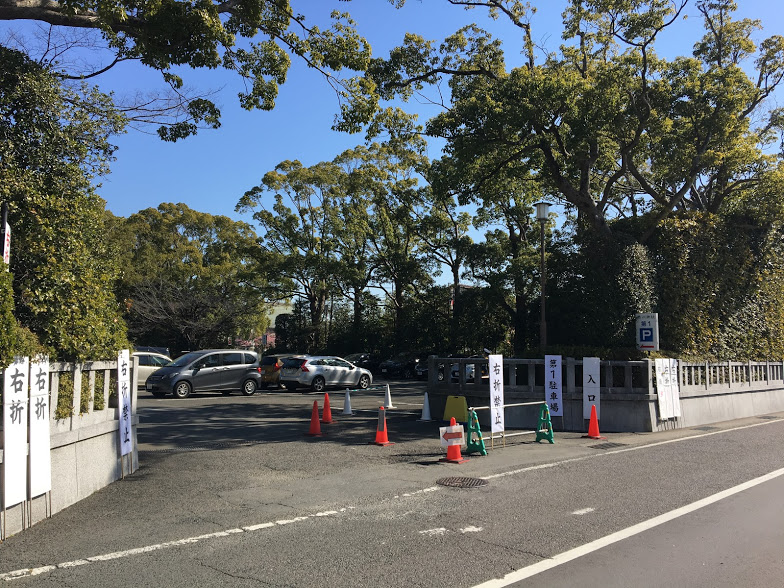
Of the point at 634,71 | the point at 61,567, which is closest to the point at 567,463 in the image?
the point at 61,567

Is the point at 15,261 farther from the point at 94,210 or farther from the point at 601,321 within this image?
the point at 601,321

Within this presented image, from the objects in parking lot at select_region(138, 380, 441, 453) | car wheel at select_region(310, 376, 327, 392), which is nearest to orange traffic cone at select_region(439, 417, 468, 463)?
parking lot at select_region(138, 380, 441, 453)

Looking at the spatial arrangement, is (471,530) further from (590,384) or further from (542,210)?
(542,210)

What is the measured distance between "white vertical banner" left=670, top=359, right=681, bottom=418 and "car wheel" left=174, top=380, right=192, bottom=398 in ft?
49.8

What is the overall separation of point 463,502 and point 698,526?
2.55 metres

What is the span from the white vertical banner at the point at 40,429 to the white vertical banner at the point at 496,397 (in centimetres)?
731

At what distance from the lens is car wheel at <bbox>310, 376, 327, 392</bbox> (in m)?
23.4

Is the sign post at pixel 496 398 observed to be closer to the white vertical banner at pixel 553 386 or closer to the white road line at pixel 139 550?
the white vertical banner at pixel 553 386

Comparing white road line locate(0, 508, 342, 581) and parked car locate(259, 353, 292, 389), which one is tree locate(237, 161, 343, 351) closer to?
parked car locate(259, 353, 292, 389)

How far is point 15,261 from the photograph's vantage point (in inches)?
265

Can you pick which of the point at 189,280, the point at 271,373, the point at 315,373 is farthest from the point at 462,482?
the point at 189,280

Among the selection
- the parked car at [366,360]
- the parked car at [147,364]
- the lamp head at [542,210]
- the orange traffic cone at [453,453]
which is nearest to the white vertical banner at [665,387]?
the lamp head at [542,210]

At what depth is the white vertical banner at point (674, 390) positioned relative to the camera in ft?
46.9

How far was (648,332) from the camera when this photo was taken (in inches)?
575
